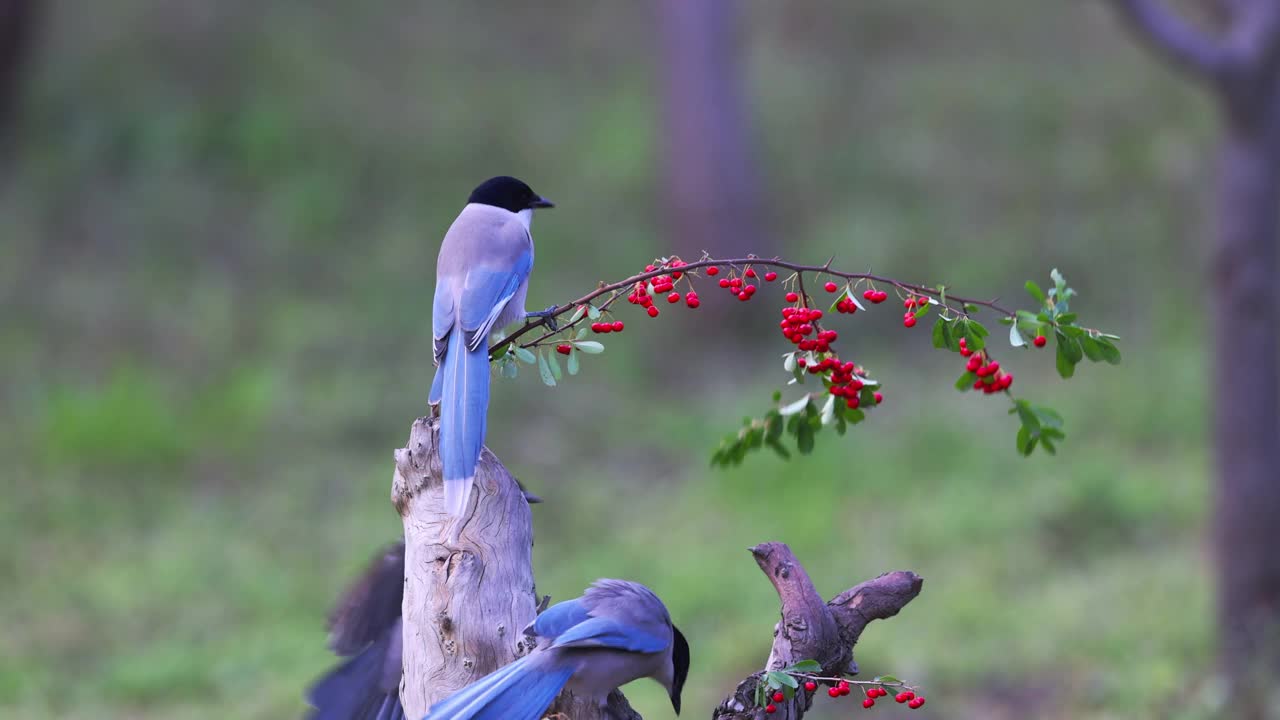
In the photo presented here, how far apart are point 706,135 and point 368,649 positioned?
743cm

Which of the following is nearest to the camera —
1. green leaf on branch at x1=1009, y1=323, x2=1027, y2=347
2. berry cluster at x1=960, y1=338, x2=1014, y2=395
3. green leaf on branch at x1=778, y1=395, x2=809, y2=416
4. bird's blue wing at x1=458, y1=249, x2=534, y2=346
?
green leaf on branch at x1=1009, y1=323, x2=1027, y2=347

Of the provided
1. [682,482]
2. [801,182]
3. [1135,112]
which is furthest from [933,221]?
[682,482]

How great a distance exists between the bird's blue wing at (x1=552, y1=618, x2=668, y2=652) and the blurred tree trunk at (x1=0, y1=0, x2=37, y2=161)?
10.1 metres

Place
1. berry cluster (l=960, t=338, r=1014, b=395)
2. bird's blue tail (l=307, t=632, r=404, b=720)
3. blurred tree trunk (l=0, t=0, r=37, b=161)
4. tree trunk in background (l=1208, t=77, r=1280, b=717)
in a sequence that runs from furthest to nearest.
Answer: blurred tree trunk (l=0, t=0, r=37, b=161), tree trunk in background (l=1208, t=77, r=1280, b=717), bird's blue tail (l=307, t=632, r=404, b=720), berry cluster (l=960, t=338, r=1014, b=395)

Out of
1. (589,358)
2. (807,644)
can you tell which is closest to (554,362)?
(807,644)

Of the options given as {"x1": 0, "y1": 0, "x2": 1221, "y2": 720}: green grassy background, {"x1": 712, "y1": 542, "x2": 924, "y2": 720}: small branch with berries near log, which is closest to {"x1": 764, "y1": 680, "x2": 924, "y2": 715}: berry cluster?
{"x1": 712, "y1": 542, "x2": 924, "y2": 720}: small branch with berries near log

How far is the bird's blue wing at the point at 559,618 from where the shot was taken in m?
2.43

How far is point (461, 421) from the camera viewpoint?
7.97 ft

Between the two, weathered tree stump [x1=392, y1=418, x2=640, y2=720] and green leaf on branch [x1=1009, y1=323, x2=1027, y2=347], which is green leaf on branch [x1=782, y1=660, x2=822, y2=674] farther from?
green leaf on branch [x1=1009, y1=323, x2=1027, y2=347]

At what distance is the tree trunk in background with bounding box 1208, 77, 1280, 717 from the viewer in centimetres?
536

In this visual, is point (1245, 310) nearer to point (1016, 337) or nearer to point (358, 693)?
point (1016, 337)

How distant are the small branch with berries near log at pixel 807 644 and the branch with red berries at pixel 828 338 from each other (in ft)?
0.99

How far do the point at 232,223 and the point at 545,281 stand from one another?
8.29 feet

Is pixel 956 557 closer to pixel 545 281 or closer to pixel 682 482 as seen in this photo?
pixel 682 482
